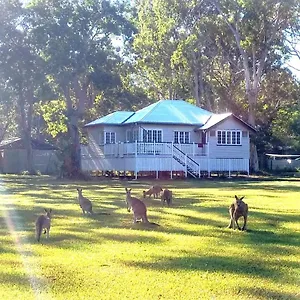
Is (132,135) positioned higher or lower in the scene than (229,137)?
higher

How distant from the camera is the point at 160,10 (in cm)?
5228

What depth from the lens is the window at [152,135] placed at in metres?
41.3

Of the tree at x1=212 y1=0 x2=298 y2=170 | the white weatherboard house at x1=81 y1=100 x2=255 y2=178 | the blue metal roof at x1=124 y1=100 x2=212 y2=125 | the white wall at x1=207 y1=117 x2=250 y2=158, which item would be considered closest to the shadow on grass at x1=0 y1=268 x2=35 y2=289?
the white weatherboard house at x1=81 y1=100 x2=255 y2=178

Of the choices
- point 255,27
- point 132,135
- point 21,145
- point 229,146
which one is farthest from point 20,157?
point 255,27

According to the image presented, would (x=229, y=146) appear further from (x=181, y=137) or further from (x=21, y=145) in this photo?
(x=21, y=145)

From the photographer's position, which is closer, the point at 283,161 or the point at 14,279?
the point at 14,279

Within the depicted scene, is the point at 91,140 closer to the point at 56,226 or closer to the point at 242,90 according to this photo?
the point at 242,90

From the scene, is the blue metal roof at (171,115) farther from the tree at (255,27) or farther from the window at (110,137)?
the tree at (255,27)

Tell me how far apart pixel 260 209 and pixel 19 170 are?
143ft

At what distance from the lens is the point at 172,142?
40281mm

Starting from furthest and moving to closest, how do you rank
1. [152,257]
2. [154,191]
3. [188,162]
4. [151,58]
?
[151,58], [188,162], [154,191], [152,257]

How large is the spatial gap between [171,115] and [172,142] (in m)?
2.80

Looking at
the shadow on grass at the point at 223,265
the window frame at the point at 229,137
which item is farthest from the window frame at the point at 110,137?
the shadow on grass at the point at 223,265

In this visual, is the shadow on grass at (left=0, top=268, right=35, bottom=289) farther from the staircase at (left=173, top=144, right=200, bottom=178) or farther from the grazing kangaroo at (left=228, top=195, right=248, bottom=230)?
the staircase at (left=173, top=144, right=200, bottom=178)
